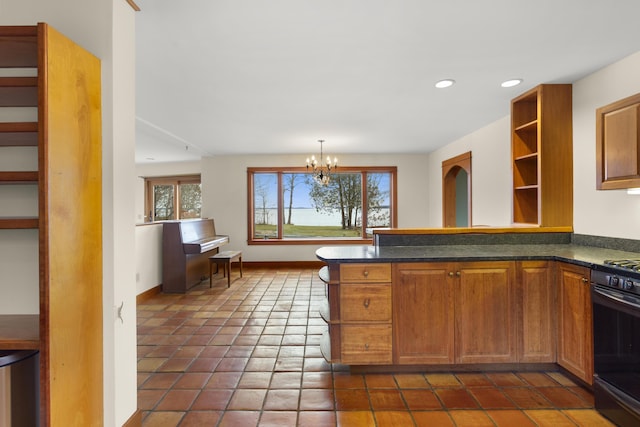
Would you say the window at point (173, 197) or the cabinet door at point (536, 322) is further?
the window at point (173, 197)

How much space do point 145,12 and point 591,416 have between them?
3618mm

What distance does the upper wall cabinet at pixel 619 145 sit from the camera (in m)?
2.04

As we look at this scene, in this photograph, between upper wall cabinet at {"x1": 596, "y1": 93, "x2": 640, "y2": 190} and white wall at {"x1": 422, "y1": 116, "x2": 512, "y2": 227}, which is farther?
white wall at {"x1": 422, "y1": 116, "x2": 512, "y2": 227}

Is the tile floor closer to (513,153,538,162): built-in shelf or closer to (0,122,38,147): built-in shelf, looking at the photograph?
(0,122,38,147): built-in shelf

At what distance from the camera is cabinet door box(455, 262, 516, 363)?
238 cm

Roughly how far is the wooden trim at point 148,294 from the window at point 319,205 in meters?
2.26

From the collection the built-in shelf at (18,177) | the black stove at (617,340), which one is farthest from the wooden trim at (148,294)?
the black stove at (617,340)

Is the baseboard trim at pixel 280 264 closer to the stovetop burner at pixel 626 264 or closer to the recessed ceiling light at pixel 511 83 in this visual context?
the recessed ceiling light at pixel 511 83

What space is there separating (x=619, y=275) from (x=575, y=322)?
544mm

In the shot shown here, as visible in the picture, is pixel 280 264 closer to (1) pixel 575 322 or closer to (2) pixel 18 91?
(1) pixel 575 322

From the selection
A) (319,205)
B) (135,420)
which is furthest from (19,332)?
(319,205)

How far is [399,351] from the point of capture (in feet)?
7.83

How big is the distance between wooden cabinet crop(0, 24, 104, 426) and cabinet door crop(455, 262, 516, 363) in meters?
2.30

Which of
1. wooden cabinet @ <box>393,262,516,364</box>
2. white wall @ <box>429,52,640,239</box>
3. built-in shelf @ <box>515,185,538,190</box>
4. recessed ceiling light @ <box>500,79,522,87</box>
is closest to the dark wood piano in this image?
wooden cabinet @ <box>393,262,516,364</box>
